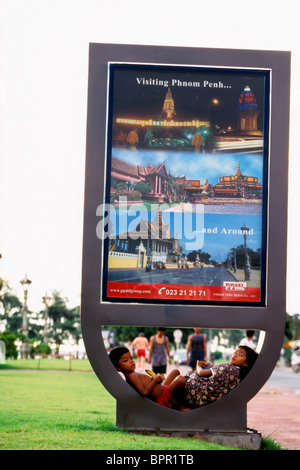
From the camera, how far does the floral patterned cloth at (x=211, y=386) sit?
9328mm

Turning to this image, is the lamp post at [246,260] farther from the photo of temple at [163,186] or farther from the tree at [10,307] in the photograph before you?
the tree at [10,307]

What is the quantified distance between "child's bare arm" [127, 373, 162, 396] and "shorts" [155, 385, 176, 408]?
172mm

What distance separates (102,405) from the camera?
13336 mm

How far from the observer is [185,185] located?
9.51m

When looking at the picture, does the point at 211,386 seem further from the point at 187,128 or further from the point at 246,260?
the point at 187,128

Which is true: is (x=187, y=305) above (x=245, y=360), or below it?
above

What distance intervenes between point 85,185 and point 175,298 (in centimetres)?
185

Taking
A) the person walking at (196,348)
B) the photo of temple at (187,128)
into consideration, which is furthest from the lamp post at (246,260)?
the person walking at (196,348)

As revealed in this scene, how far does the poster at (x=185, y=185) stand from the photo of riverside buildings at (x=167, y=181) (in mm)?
13

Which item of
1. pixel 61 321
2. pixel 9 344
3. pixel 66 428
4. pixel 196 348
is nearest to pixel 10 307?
pixel 61 321

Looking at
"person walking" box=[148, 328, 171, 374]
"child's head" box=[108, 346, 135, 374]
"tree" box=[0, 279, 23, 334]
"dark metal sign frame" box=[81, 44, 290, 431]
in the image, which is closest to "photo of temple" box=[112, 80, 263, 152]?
"dark metal sign frame" box=[81, 44, 290, 431]

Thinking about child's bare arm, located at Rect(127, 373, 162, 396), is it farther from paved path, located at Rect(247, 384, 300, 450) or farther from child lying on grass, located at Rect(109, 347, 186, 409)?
paved path, located at Rect(247, 384, 300, 450)

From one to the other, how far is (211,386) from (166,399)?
1.97 feet
